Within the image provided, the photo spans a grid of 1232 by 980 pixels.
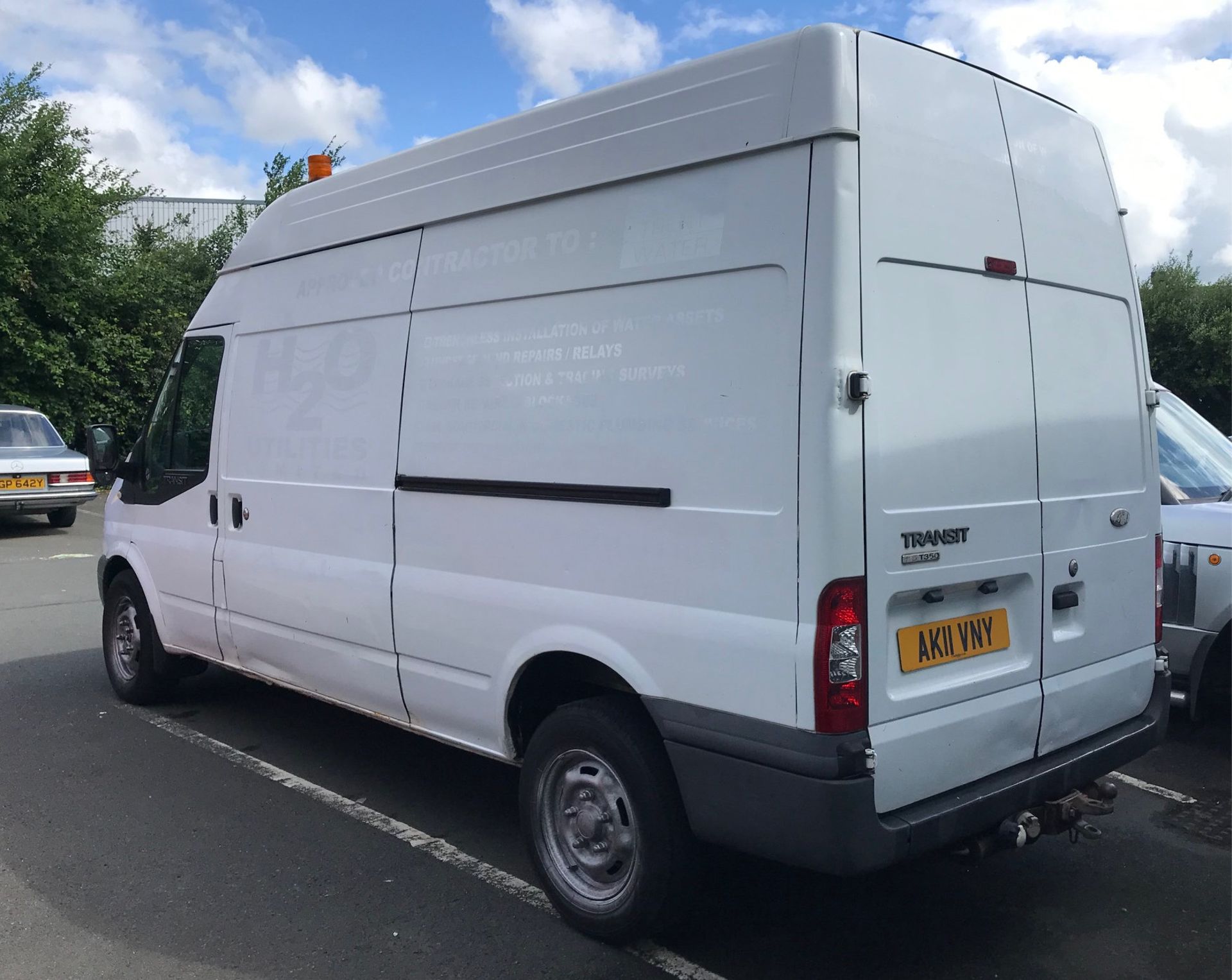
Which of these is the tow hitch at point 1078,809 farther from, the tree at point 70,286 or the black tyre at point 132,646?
the tree at point 70,286

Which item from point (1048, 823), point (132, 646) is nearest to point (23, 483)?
point (132, 646)

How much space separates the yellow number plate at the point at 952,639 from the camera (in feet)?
10.2

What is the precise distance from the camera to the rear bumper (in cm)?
291

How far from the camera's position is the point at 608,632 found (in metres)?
3.46

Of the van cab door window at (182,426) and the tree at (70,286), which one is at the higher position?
the tree at (70,286)

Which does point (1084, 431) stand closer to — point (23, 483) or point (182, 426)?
point (182, 426)

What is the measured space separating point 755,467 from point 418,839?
2.34 metres

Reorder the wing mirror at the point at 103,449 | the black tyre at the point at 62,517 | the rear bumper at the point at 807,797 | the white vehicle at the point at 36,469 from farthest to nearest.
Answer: the black tyre at the point at 62,517 < the white vehicle at the point at 36,469 < the wing mirror at the point at 103,449 < the rear bumper at the point at 807,797

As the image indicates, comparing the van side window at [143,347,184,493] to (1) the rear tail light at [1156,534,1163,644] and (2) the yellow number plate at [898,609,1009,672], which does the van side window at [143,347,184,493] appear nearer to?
(2) the yellow number plate at [898,609,1009,672]

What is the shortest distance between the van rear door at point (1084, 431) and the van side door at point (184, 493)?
12.8 feet

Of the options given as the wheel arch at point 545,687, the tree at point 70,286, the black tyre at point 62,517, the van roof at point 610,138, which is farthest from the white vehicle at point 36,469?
the wheel arch at point 545,687

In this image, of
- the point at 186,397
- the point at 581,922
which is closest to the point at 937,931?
the point at 581,922

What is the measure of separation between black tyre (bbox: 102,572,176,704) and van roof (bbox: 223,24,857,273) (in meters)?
2.62

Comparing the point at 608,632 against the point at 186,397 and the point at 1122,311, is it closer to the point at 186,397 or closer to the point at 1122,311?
the point at 1122,311
